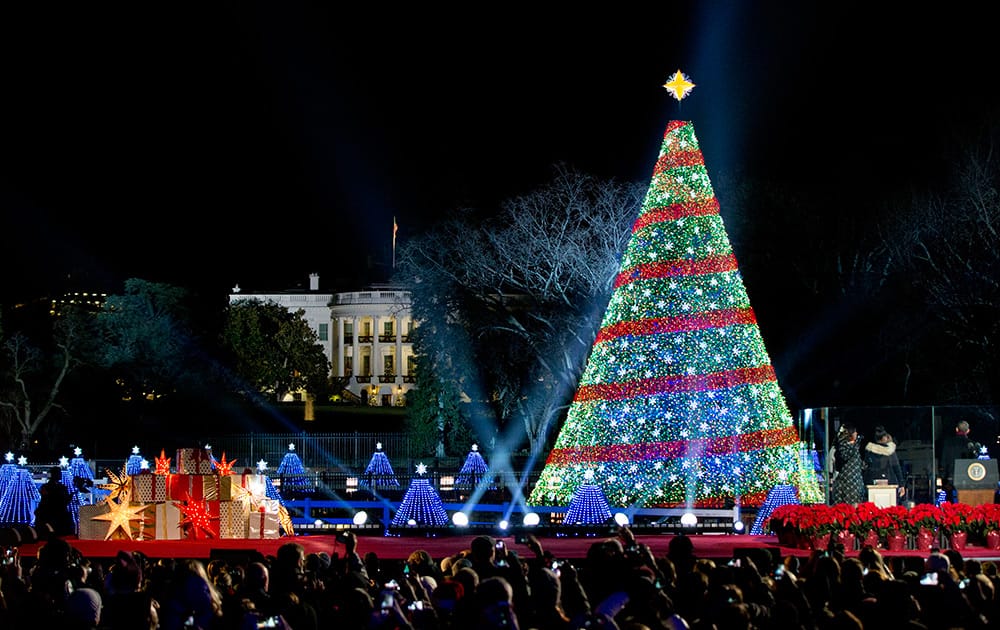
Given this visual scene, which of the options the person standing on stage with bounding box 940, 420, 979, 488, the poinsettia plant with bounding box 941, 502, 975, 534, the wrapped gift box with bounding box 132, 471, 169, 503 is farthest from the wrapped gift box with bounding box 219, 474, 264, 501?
the person standing on stage with bounding box 940, 420, 979, 488

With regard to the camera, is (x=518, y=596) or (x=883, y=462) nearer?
(x=518, y=596)

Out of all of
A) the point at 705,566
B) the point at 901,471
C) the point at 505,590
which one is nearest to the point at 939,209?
the point at 901,471

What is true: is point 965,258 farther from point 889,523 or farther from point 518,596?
point 518,596

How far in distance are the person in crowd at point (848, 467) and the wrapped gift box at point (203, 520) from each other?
10.4 m

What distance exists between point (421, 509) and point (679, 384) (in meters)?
6.09

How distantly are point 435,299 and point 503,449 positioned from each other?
6418 millimetres

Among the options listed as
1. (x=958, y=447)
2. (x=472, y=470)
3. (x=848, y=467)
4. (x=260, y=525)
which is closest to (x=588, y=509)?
(x=848, y=467)

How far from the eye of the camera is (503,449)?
171 feet

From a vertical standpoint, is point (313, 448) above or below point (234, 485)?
above

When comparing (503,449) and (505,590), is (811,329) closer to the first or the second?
(503,449)

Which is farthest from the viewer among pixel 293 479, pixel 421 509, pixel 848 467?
pixel 293 479

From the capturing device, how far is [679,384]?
2805 cm

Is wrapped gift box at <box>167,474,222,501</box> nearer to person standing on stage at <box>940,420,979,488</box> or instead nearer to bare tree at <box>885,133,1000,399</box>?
person standing on stage at <box>940,420,979,488</box>

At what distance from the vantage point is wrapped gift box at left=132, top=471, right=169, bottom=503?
23156mm
